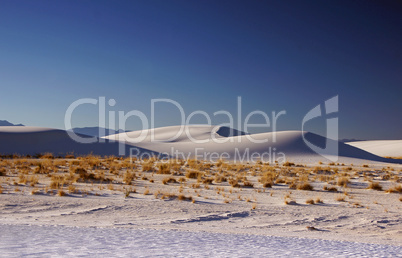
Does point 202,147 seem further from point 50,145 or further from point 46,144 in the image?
point 46,144

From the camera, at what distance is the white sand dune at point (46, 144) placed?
131ft

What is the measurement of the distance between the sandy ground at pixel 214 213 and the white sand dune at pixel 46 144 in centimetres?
3044

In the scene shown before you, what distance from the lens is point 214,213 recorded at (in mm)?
8312

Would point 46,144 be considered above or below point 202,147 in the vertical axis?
above

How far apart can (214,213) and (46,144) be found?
128 ft

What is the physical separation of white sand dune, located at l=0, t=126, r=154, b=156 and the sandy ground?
30443 millimetres

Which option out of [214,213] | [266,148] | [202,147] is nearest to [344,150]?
[266,148]

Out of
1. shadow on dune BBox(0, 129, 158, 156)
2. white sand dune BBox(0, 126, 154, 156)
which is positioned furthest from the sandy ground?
white sand dune BBox(0, 126, 154, 156)

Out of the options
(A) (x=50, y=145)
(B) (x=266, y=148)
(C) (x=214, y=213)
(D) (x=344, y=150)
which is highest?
(A) (x=50, y=145)

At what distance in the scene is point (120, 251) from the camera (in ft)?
12.8

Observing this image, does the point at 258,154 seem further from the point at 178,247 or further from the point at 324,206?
the point at 178,247

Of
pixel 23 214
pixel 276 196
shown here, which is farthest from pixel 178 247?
pixel 276 196

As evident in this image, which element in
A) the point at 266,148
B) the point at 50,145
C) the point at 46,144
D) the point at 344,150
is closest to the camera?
the point at 50,145

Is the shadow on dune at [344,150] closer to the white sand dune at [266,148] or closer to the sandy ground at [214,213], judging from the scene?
the white sand dune at [266,148]
